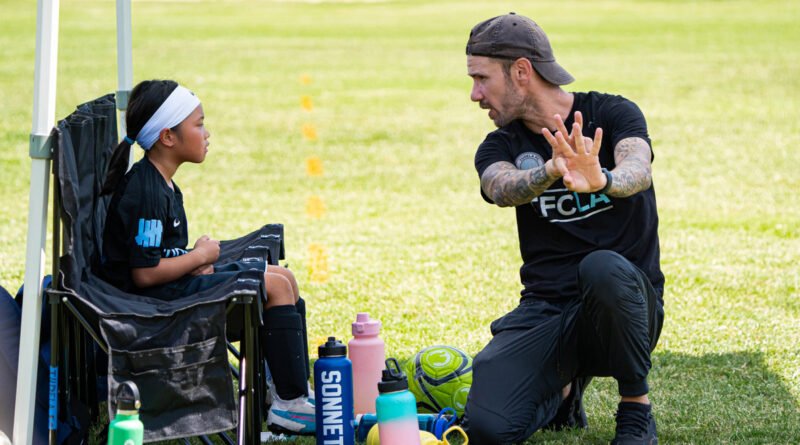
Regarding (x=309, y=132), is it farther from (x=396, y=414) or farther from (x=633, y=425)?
(x=396, y=414)

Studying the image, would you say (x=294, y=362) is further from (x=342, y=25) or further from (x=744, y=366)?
(x=342, y=25)

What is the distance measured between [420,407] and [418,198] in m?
6.06

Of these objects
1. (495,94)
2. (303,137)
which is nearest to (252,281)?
(495,94)

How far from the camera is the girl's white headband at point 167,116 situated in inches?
179

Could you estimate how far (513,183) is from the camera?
14.7ft

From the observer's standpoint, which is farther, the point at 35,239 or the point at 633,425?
the point at 633,425

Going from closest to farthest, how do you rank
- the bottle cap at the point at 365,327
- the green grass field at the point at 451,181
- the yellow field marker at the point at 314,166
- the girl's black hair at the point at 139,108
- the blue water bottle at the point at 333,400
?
the blue water bottle at the point at 333,400, the girl's black hair at the point at 139,108, the bottle cap at the point at 365,327, the green grass field at the point at 451,181, the yellow field marker at the point at 314,166

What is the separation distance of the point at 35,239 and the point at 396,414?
1290 mm

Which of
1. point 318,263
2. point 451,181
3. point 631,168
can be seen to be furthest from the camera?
point 451,181

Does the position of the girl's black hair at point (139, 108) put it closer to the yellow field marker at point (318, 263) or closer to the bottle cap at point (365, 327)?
the bottle cap at point (365, 327)

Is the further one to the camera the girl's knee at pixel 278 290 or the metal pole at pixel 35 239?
the girl's knee at pixel 278 290

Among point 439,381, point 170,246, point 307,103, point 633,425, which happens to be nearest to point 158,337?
point 170,246

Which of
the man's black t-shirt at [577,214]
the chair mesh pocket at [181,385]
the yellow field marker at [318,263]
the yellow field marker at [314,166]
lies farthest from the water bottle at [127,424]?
the yellow field marker at [314,166]

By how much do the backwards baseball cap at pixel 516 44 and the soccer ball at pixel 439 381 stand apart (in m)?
1.24
